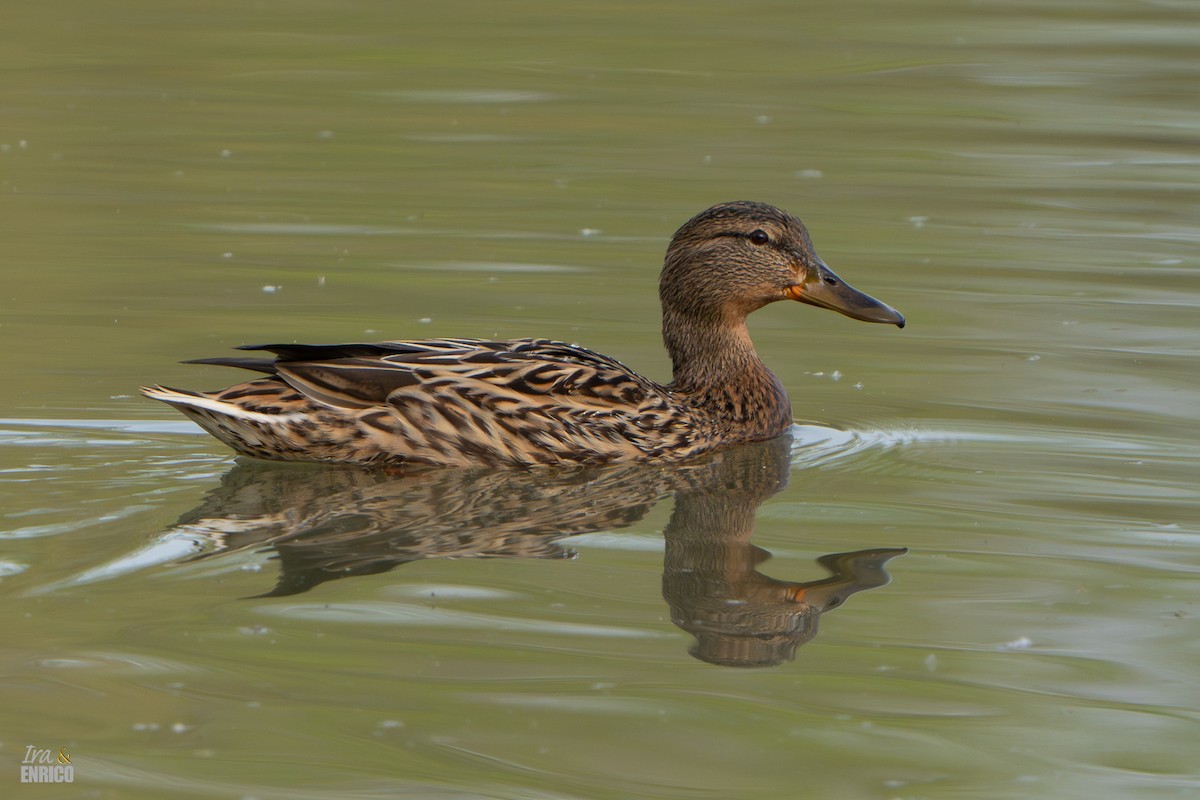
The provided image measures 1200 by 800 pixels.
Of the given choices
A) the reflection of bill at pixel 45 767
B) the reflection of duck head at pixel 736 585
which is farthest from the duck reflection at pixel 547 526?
the reflection of bill at pixel 45 767

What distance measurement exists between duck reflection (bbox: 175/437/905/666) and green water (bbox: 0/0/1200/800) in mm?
25

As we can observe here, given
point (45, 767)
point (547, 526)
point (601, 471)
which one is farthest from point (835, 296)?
point (45, 767)

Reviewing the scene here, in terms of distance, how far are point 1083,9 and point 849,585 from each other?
50.1ft

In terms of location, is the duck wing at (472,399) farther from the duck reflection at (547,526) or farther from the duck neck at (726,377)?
the duck neck at (726,377)

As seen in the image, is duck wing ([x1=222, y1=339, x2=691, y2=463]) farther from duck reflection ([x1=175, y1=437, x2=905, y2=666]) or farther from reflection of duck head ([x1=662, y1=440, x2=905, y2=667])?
reflection of duck head ([x1=662, y1=440, x2=905, y2=667])

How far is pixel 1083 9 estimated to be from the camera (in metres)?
20.3

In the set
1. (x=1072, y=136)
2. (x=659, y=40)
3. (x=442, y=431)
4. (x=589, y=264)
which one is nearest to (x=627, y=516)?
(x=442, y=431)

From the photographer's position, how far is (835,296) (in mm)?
8938

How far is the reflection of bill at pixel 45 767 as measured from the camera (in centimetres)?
483

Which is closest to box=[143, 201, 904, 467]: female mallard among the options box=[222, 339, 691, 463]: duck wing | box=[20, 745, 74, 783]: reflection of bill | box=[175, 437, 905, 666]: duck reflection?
box=[222, 339, 691, 463]: duck wing

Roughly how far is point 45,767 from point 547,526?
102 inches

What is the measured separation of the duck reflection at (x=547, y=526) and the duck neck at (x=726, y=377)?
34cm

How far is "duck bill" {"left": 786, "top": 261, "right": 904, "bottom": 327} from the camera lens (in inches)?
348

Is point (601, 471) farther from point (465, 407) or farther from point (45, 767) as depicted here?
point (45, 767)
